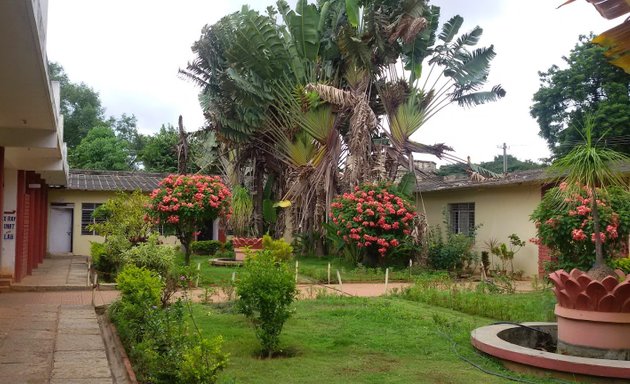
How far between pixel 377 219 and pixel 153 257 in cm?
879

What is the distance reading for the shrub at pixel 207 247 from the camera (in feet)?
88.4

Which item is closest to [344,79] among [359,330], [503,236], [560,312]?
[503,236]

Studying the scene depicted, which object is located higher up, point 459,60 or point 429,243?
point 459,60

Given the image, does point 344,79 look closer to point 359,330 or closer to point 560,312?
point 359,330

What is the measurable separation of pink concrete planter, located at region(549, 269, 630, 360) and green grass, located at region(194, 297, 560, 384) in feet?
3.23

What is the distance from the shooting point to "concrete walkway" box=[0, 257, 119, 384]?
6531 millimetres

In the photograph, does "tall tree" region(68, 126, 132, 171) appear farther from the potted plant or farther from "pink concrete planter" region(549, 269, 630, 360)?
"pink concrete planter" region(549, 269, 630, 360)

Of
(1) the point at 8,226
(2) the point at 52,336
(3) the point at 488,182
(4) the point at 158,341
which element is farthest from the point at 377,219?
(4) the point at 158,341

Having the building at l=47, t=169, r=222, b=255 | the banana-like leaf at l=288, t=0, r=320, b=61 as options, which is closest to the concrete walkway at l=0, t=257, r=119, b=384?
the banana-like leaf at l=288, t=0, r=320, b=61

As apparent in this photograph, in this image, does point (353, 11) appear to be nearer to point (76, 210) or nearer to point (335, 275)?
point (335, 275)

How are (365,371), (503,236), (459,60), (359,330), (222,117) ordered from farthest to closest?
1. (222,117)
2. (459,60)
3. (503,236)
4. (359,330)
5. (365,371)

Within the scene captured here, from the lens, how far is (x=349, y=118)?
72.9ft

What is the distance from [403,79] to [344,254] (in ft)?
21.6

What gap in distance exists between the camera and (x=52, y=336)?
8641mm
